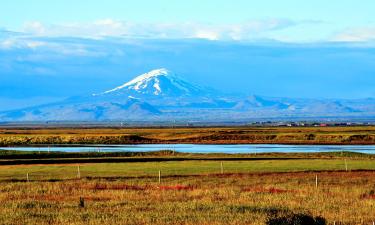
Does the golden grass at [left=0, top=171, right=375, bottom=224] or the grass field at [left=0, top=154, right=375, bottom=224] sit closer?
the golden grass at [left=0, top=171, right=375, bottom=224]

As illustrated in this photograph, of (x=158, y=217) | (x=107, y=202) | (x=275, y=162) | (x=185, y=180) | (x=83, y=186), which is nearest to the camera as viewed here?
(x=158, y=217)

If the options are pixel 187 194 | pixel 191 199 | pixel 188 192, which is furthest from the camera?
pixel 188 192

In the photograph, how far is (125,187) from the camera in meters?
41.6

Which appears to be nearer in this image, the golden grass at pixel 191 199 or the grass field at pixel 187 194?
the golden grass at pixel 191 199

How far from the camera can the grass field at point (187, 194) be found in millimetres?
28453

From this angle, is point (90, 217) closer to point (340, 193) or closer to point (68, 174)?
point (340, 193)

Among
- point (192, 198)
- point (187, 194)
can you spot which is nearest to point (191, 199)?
point (192, 198)

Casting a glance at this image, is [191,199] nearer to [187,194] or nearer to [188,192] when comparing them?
[187,194]

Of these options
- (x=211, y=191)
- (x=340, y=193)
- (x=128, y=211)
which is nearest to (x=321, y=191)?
(x=340, y=193)

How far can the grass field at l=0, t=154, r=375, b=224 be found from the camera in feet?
93.4

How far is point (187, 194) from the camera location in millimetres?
37375

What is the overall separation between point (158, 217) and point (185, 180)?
55.7 feet

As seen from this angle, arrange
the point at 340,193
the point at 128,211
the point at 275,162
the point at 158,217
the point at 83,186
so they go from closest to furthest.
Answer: the point at 158,217 < the point at 128,211 < the point at 340,193 < the point at 83,186 < the point at 275,162

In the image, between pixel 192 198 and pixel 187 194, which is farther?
pixel 187 194
